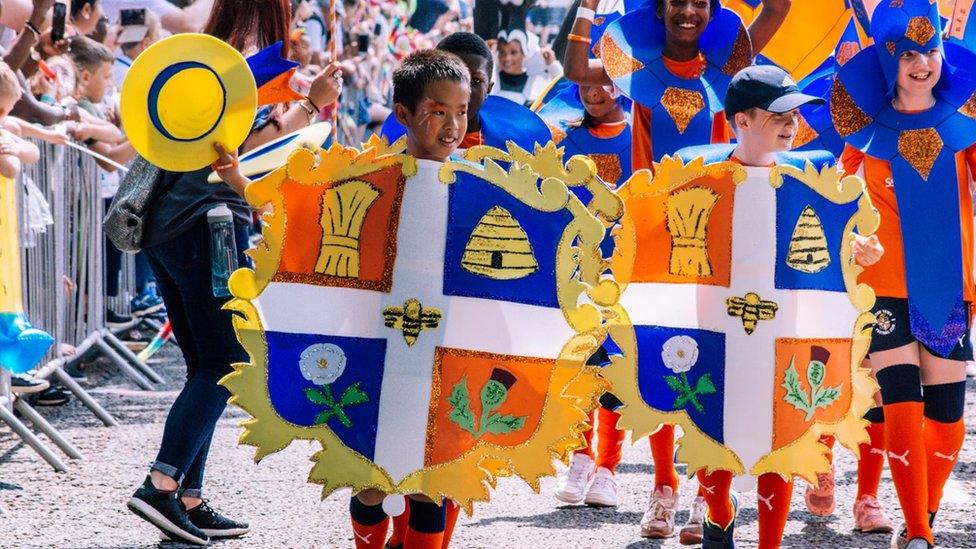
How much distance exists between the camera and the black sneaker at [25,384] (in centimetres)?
722

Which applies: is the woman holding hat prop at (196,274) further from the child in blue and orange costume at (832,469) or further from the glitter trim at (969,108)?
the glitter trim at (969,108)

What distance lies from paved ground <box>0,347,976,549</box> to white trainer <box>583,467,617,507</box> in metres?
0.06

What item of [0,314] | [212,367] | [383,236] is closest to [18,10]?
[0,314]

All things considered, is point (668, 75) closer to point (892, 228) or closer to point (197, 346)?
point (892, 228)

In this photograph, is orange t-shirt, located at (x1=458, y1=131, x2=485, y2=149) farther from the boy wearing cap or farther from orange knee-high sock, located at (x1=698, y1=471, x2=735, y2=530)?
orange knee-high sock, located at (x1=698, y1=471, x2=735, y2=530)

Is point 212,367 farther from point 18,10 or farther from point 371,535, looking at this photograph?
point 18,10

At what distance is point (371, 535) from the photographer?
4496 mm

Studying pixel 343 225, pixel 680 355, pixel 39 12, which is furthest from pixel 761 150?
pixel 39 12

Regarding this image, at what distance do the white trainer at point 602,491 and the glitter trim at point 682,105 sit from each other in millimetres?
1398

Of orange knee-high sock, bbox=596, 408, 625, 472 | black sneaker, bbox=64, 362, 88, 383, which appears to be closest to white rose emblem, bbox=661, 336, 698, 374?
orange knee-high sock, bbox=596, 408, 625, 472

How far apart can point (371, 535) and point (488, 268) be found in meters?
0.82

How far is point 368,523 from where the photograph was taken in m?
4.48

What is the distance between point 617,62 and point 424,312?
197cm

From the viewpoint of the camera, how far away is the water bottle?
5.17 meters
